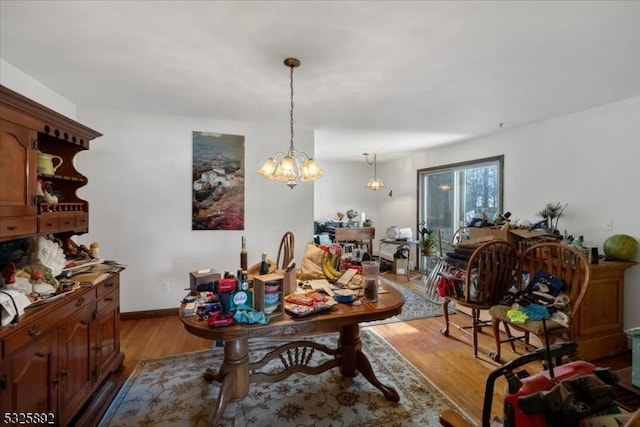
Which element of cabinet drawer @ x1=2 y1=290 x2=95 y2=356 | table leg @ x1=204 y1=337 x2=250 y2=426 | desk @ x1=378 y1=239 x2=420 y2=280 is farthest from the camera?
desk @ x1=378 y1=239 x2=420 y2=280

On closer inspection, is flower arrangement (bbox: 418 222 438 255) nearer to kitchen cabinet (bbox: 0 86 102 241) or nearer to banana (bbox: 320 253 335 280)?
banana (bbox: 320 253 335 280)

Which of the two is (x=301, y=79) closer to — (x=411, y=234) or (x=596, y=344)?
(x=596, y=344)

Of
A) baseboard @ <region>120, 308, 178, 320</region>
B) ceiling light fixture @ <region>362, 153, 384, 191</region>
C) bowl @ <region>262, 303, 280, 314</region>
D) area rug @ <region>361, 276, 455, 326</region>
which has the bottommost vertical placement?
area rug @ <region>361, 276, 455, 326</region>

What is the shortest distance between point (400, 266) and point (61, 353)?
5023mm

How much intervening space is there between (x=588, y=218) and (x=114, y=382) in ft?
14.5

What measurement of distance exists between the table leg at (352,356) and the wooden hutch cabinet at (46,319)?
1.60m

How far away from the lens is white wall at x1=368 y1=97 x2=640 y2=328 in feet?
8.85

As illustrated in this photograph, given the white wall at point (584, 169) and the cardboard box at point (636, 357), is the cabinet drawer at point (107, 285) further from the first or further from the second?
the white wall at point (584, 169)

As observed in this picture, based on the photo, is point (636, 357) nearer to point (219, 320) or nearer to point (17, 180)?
point (219, 320)

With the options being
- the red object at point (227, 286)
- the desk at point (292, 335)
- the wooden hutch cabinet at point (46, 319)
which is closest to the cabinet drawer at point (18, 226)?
the wooden hutch cabinet at point (46, 319)

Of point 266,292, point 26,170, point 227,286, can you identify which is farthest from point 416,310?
point 26,170

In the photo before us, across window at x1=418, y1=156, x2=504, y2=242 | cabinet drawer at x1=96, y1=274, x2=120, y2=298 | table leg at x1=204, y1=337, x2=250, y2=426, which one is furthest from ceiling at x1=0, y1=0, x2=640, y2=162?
table leg at x1=204, y1=337, x2=250, y2=426

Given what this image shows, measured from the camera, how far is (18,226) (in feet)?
4.77

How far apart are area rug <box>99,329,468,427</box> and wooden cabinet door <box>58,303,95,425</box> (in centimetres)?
22
